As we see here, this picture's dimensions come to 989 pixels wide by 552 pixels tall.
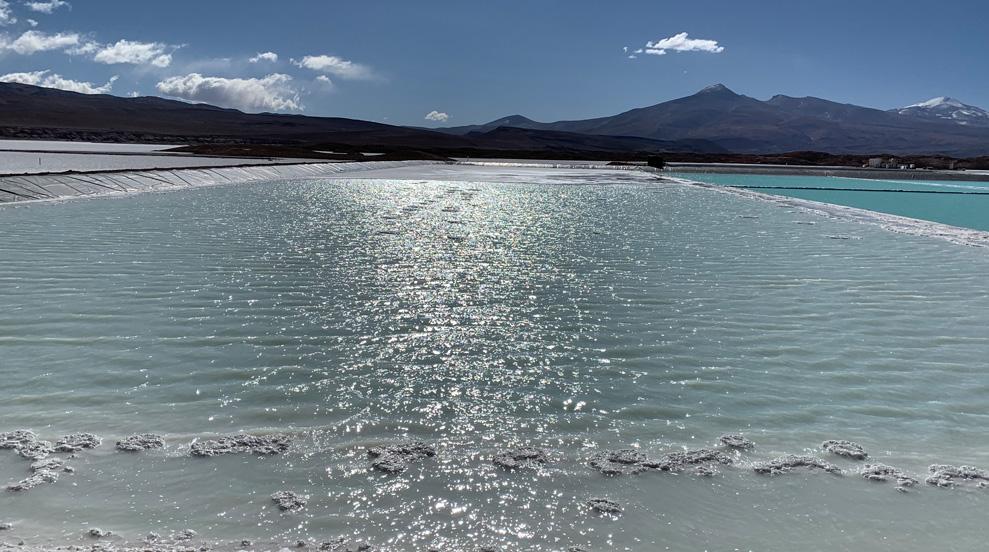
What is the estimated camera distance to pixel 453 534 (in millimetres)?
3494

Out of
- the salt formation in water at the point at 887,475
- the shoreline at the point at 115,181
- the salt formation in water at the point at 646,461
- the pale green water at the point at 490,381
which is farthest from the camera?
the shoreline at the point at 115,181

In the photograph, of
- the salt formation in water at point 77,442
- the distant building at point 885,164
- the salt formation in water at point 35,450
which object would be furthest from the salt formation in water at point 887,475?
the distant building at point 885,164

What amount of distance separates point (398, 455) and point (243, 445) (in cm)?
100

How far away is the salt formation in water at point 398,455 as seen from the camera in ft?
13.7

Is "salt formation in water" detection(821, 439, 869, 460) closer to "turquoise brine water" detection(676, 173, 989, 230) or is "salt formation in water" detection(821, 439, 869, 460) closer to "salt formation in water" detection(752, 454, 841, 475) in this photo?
"salt formation in water" detection(752, 454, 841, 475)

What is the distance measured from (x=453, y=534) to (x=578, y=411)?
1.86 metres

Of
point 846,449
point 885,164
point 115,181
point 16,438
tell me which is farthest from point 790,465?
point 885,164

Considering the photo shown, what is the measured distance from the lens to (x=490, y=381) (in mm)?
5770

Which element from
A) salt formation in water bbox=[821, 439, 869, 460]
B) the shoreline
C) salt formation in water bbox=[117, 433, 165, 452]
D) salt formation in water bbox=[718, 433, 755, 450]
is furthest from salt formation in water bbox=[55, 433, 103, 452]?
the shoreline

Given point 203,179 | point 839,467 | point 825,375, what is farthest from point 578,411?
point 203,179

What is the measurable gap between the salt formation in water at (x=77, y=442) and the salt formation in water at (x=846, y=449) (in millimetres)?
4695

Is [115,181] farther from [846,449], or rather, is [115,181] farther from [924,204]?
[924,204]

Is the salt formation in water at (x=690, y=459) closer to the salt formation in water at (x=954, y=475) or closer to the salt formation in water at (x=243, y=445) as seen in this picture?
the salt formation in water at (x=954, y=475)

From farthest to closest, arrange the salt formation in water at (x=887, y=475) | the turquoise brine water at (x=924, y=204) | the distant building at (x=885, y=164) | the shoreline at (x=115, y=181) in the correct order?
the distant building at (x=885, y=164) → the turquoise brine water at (x=924, y=204) → the shoreline at (x=115, y=181) → the salt formation in water at (x=887, y=475)
